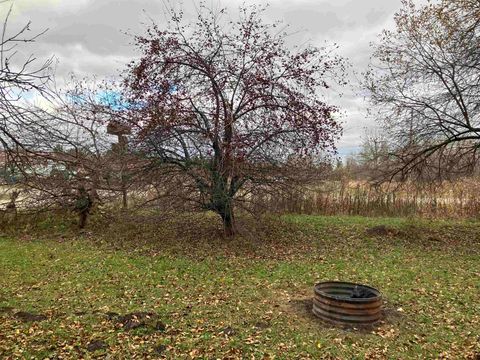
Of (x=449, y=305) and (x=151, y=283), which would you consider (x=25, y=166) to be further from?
(x=449, y=305)

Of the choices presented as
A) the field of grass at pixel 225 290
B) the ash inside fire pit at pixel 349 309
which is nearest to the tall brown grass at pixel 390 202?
the field of grass at pixel 225 290

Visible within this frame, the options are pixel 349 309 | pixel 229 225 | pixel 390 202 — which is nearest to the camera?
pixel 349 309

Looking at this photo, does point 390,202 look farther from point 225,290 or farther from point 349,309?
point 349,309

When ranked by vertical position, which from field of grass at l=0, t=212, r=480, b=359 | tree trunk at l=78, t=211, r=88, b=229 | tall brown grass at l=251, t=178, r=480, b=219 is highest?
tall brown grass at l=251, t=178, r=480, b=219

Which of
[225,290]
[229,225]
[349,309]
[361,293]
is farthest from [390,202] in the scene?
[349,309]

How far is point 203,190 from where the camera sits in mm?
9117

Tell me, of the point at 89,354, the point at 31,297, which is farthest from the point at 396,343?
the point at 31,297

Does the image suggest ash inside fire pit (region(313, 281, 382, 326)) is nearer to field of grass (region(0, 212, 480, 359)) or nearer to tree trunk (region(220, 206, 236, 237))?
field of grass (region(0, 212, 480, 359))

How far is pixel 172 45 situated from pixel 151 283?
508 centimetres

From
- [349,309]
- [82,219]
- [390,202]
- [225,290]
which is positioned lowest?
[225,290]

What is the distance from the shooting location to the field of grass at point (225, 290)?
4.48 metres

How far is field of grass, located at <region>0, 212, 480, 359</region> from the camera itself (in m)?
4.48

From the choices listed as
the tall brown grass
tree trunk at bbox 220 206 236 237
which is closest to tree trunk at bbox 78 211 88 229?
tree trunk at bbox 220 206 236 237

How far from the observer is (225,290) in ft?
21.3
